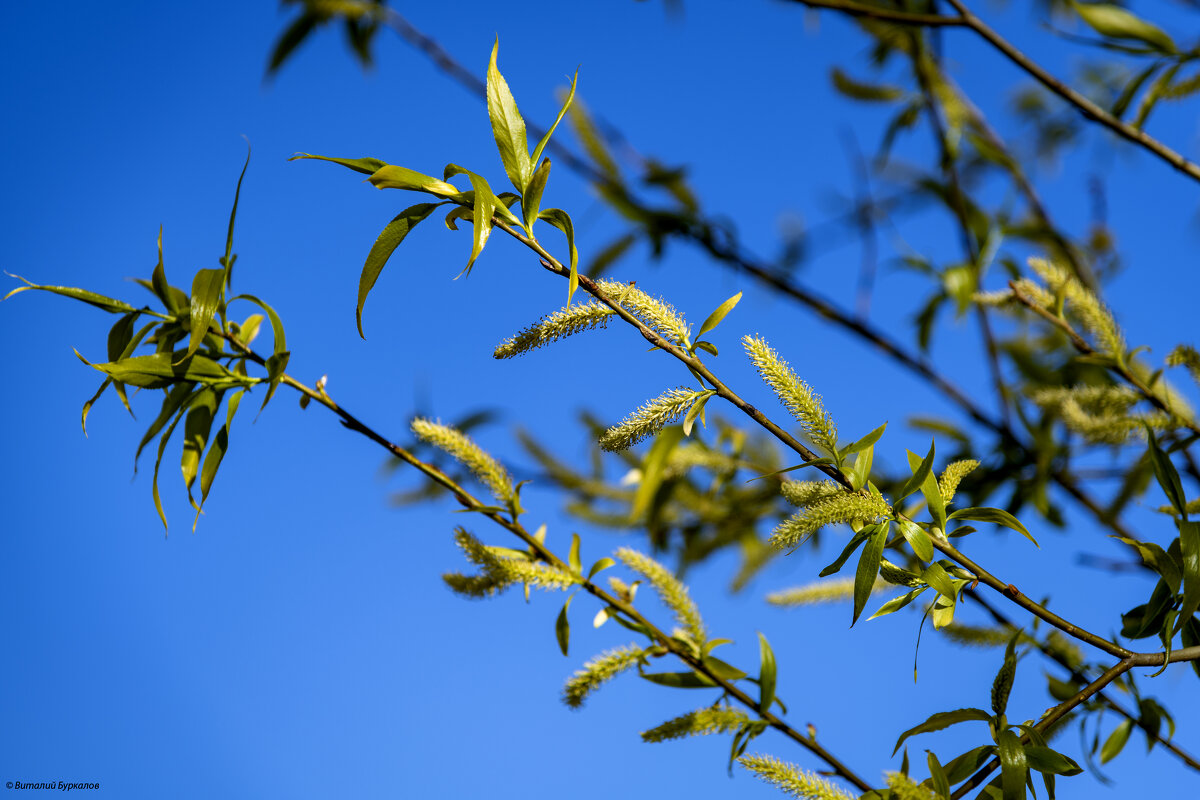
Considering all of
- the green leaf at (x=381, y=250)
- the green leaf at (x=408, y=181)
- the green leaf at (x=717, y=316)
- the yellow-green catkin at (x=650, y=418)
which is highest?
the green leaf at (x=408, y=181)

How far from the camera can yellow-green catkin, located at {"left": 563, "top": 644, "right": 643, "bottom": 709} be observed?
2.30ft

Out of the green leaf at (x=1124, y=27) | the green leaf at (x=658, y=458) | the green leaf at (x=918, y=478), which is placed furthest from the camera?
the green leaf at (x=1124, y=27)

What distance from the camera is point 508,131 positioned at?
0.45m

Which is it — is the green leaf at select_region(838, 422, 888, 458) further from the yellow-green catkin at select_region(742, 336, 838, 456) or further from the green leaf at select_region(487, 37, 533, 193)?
the green leaf at select_region(487, 37, 533, 193)

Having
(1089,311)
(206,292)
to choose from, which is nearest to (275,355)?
(206,292)

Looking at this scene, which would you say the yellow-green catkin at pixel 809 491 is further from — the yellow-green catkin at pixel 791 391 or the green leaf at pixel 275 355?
the green leaf at pixel 275 355

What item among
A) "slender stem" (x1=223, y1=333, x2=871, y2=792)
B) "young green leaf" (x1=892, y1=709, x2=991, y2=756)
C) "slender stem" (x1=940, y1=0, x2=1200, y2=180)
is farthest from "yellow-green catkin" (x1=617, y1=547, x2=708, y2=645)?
"slender stem" (x1=940, y1=0, x2=1200, y2=180)

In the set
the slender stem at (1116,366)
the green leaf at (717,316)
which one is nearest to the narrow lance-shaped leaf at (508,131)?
the green leaf at (717,316)

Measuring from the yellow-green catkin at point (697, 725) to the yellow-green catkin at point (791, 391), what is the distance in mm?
301

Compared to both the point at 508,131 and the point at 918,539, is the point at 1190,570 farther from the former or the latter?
the point at 508,131

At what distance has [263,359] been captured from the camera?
632 millimetres

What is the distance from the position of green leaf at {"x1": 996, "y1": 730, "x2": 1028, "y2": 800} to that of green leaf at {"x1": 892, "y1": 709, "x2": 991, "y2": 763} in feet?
0.12

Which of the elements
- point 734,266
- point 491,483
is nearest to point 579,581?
point 491,483

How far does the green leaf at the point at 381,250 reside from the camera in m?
0.44
